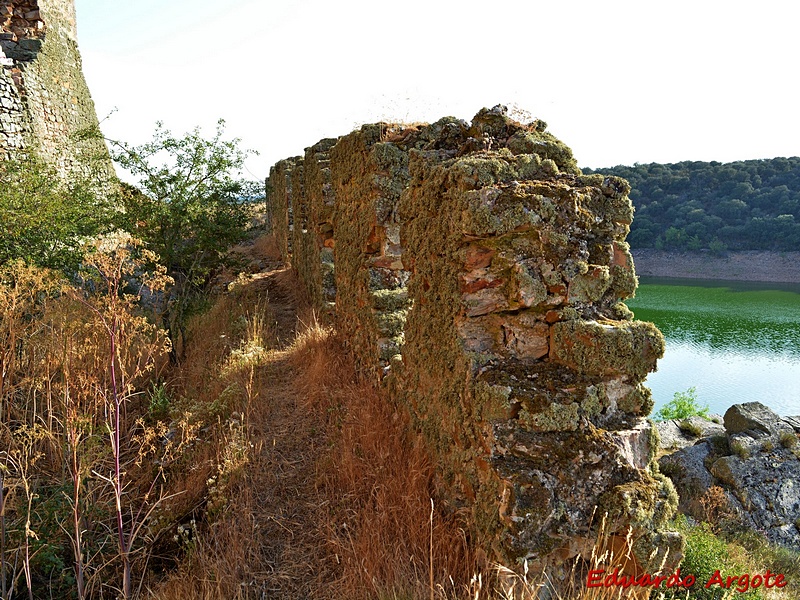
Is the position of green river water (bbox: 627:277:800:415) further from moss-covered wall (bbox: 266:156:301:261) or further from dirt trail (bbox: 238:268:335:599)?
dirt trail (bbox: 238:268:335:599)

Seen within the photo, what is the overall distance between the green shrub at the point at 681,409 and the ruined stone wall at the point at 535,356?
49.1 feet

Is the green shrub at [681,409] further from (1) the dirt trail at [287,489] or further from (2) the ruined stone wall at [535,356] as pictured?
(2) the ruined stone wall at [535,356]

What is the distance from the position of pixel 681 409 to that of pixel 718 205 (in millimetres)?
33431

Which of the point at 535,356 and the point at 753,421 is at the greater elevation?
the point at 535,356

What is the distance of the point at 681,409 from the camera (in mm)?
16344

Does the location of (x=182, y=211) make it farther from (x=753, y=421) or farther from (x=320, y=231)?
(x=753, y=421)

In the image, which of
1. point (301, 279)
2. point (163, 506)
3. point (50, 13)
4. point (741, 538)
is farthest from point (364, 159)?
point (50, 13)

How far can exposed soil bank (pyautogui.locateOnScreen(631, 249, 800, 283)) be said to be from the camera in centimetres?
3838

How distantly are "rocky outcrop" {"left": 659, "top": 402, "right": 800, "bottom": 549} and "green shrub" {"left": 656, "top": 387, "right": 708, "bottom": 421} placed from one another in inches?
174

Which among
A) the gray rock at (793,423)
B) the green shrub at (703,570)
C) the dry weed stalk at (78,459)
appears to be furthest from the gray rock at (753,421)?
the dry weed stalk at (78,459)

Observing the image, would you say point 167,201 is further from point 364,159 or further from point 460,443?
point 460,443

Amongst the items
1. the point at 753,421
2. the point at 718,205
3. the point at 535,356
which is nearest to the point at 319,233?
the point at 535,356

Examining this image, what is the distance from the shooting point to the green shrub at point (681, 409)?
53.4 ft

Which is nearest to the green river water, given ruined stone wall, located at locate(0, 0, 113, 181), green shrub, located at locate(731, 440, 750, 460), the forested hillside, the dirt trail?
green shrub, located at locate(731, 440, 750, 460)
